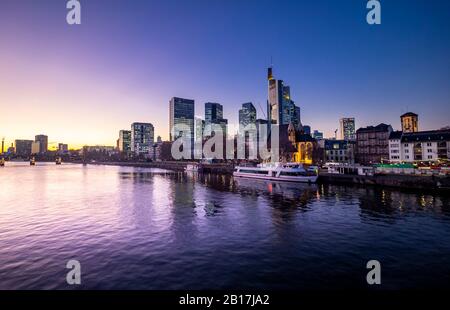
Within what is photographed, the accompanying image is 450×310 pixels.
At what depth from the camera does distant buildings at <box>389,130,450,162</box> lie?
103m

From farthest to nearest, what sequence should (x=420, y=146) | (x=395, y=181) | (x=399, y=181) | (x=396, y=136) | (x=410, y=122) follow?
(x=410, y=122) < (x=396, y=136) < (x=420, y=146) < (x=395, y=181) < (x=399, y=181)

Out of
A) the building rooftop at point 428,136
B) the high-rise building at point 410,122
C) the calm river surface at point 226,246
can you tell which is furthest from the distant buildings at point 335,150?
the calm river surface at point 226,246

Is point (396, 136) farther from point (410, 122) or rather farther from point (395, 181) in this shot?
point (395, 181)

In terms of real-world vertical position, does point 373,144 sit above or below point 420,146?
above

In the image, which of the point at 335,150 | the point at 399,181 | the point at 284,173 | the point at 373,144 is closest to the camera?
the point at 399,181

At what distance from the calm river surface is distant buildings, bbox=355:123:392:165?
108107 millimetres

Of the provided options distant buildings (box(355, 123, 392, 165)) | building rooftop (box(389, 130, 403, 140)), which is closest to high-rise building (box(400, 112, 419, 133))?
distant buildings (box(355, 123, 392, 165))

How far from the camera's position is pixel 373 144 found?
428 feet

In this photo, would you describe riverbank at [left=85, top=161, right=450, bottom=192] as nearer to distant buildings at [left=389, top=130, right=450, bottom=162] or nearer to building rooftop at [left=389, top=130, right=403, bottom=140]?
distant buildings at [left=389, top=130, right=450, bottom=162]

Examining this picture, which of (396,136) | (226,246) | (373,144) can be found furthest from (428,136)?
(226,246)

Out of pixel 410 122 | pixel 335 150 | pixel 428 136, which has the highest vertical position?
pixel 410 122

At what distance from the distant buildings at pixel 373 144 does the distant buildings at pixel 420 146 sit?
7.16 metres

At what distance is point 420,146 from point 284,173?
264 ft

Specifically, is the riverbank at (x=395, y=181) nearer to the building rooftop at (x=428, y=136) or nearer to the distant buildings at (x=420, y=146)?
the distant buildings at (x=420, y=146)
